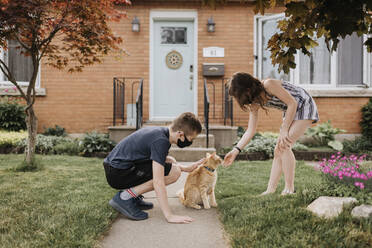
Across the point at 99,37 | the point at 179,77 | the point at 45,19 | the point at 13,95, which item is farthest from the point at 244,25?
the point at 13,95

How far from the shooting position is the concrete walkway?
197 centimetres

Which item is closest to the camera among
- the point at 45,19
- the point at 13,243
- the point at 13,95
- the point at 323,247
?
the point at 323,247

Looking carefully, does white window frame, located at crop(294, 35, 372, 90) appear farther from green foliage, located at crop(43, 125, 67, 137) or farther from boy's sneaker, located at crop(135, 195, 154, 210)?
green foliage, located at crop(43, 125, 67, 137)

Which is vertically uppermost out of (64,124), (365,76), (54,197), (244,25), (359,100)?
(244,25)

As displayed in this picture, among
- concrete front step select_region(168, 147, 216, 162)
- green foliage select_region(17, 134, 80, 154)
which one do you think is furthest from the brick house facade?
concrete front step select_region(168, 147, 216, 162)

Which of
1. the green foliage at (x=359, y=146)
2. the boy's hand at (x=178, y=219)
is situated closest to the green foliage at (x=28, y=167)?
the boy's hand at (x=178, y=219)

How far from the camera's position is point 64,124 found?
7.23 meters

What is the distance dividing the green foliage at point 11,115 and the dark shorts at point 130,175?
17.4ft

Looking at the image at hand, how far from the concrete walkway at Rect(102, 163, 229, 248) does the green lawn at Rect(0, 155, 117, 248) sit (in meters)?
0.12

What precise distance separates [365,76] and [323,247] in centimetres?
690

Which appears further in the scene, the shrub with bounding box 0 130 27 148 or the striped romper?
the shrub with bounding box 0 130 27 148

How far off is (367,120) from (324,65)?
1.70 metres

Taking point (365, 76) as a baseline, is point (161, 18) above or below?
above

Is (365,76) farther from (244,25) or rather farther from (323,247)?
(323,247)
